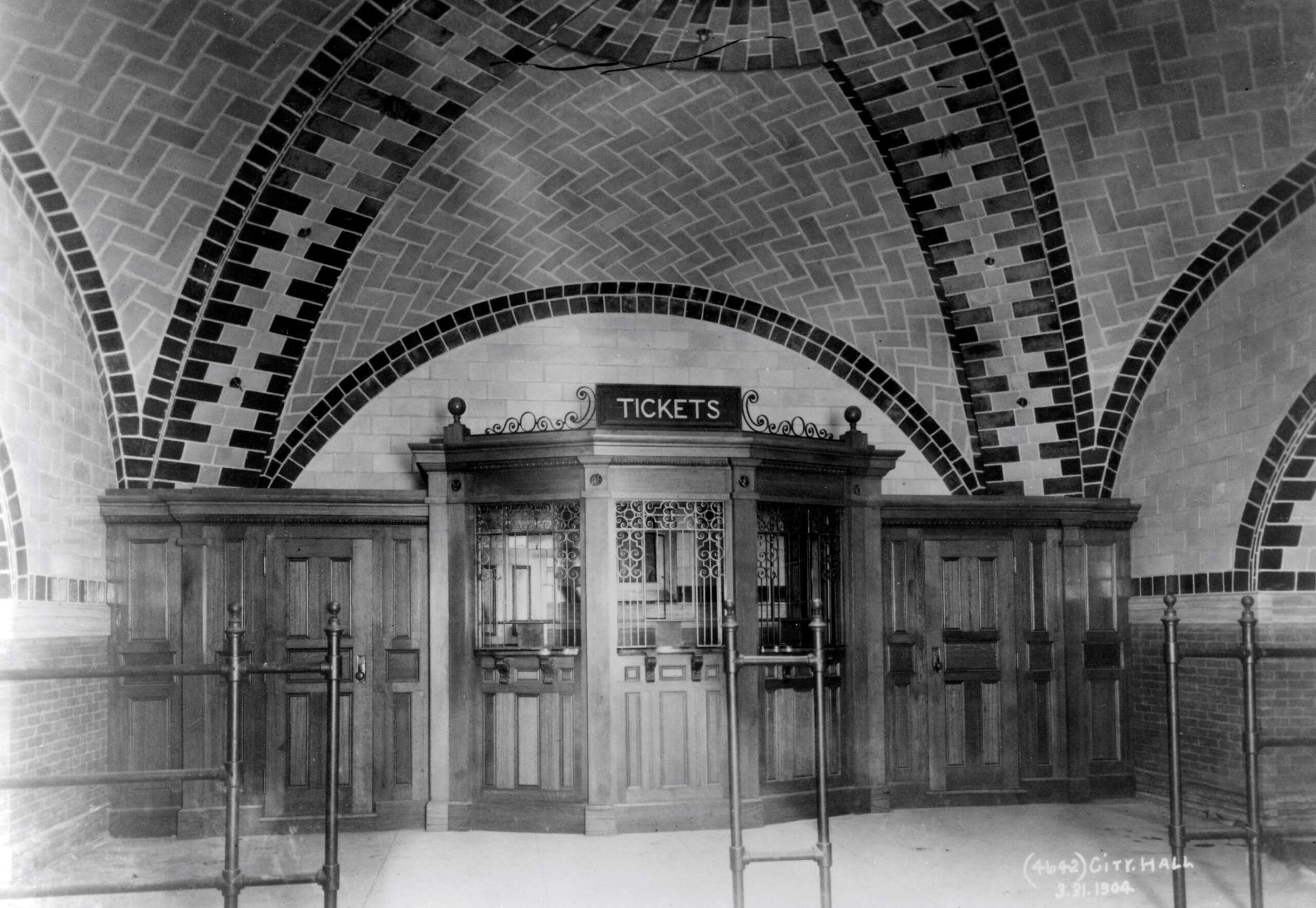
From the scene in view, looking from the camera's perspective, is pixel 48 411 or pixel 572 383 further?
pixel 572 383

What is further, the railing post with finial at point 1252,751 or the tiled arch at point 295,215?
the tiled arch at point 295,215

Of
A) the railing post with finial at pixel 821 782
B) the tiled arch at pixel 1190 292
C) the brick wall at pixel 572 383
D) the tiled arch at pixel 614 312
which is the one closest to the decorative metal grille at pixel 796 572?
the brick wall at pixel 572 383

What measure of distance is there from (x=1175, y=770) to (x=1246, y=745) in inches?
12.0

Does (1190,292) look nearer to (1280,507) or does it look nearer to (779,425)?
(1280,507)

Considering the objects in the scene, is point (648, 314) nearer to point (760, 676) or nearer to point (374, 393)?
point (374, 393)

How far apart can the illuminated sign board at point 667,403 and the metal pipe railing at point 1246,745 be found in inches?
147

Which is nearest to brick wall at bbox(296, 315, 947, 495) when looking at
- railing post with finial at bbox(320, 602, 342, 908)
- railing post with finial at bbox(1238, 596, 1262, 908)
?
railing post with finial at bbox(320, 602, 342, 908)

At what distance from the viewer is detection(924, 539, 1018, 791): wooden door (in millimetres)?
8492

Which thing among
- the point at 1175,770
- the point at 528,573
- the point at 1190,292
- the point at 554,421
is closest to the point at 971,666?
the point at 1190,292

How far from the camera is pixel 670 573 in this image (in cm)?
790

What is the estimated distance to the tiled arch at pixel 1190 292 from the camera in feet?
23.7

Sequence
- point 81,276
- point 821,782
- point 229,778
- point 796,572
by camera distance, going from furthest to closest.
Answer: point 796,572 < point 81,276 < point 821,782 < point 229,778

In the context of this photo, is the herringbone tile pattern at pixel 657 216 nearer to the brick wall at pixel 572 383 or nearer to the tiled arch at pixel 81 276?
the brick wall at pixel 572 383

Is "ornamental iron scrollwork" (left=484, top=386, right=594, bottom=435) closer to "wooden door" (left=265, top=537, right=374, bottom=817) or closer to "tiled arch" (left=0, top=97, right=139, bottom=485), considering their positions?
"wooden door" (left=265, top=537, right=374, bottom=817)
